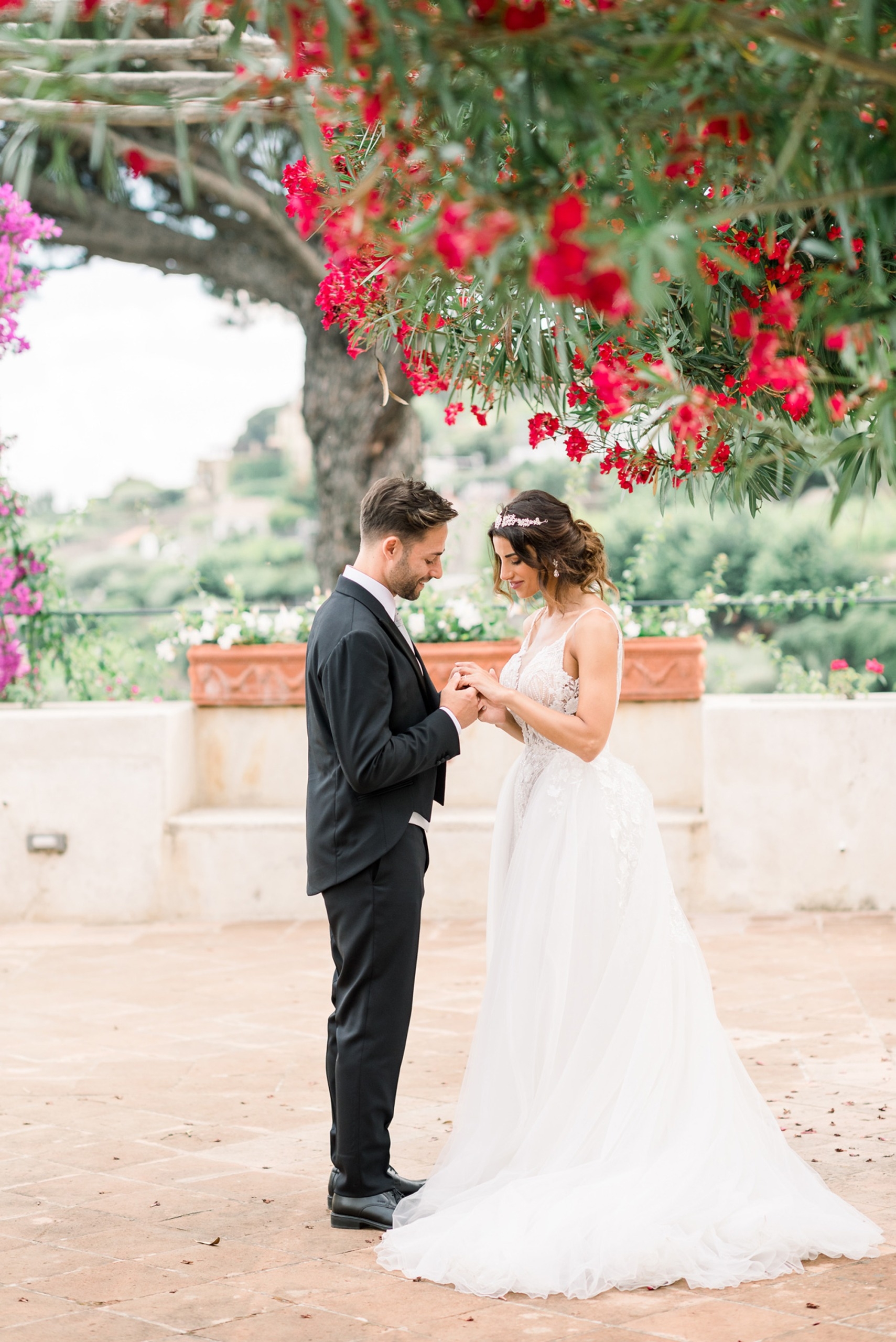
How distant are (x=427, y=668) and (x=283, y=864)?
50.9 inches

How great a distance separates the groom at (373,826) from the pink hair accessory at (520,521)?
157 mm

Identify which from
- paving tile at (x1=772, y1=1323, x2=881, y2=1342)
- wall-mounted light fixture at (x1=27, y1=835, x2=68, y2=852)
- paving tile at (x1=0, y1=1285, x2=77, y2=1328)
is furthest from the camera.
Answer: wall-mounted light fixture at (x1=27, y1=835, x2=68, y2=852)

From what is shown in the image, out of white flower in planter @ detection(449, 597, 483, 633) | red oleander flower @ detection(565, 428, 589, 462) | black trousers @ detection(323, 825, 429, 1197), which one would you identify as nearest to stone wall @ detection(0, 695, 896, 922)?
white flower in planter @ detection(449, 597, 483, 633)

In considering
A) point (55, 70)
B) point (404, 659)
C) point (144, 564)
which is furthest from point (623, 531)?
point (55, 70)

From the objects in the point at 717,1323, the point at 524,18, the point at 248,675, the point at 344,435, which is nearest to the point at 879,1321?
the point at 717,1323

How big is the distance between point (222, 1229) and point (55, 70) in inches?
108

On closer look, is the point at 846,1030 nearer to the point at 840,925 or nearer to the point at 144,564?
the point at 840,925

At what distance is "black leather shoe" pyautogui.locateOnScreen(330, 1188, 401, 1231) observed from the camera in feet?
11.7

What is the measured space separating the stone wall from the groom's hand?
12.8 feet

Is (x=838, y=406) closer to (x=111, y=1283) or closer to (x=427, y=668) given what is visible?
(x=111, y=1283)

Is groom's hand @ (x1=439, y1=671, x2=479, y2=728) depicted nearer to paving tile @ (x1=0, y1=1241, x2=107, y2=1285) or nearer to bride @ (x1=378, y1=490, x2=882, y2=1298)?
bride @ (x1=378, y1=490, x2=882, y2=1298)

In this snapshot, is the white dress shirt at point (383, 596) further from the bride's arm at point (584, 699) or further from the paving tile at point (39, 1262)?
the paving tile at point (39, 1262)

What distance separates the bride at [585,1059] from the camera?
3256 millimetres

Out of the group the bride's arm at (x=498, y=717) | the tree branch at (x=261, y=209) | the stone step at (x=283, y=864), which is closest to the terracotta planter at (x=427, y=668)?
the stone step at (x=283, y=864)
